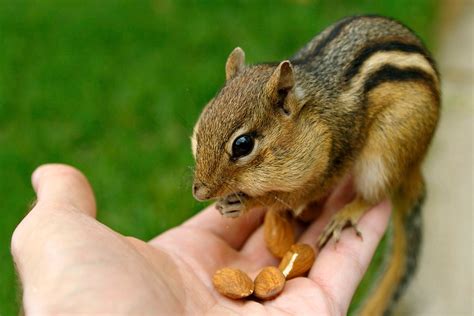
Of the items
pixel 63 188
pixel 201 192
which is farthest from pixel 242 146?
pixel 63 188

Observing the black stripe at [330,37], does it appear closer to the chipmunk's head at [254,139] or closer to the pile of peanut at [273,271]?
the chipmunk's head at [254,139]

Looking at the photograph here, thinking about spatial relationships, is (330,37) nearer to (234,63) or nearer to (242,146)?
(234,63)

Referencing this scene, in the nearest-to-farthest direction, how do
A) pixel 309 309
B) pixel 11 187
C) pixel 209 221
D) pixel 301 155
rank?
pixel 309 309
pixel 301 155
pixel 209 221
pixel 11 187

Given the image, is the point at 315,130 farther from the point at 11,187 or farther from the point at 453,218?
the point at 11,187

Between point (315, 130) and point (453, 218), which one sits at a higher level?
point (315, 130)

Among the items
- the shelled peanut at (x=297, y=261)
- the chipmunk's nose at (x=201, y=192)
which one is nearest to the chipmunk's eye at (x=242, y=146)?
the chipmunk's nose at (x=201, y=192)

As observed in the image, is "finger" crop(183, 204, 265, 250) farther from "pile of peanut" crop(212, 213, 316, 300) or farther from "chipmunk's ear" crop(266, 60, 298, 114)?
"chipmunk's ear" crop(266, 60, 298, 114)

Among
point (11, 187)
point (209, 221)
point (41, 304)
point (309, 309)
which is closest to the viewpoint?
point (41, 304)

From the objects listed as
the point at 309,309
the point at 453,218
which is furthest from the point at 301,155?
the point at 453,218
